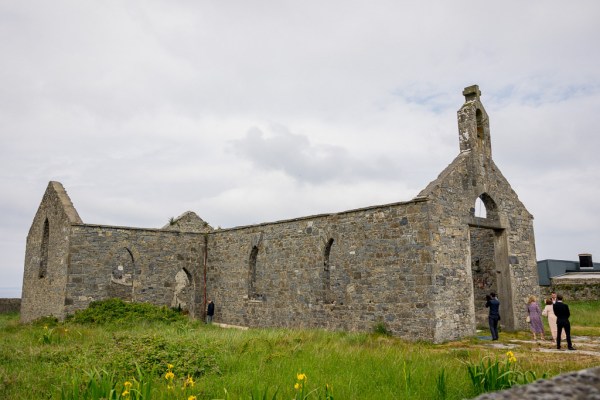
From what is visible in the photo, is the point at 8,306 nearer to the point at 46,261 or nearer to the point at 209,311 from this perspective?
the point at 46,261

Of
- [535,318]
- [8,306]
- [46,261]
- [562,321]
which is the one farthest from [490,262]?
[8,306]

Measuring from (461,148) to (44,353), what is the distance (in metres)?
12.7

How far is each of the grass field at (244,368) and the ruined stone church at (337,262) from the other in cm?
207

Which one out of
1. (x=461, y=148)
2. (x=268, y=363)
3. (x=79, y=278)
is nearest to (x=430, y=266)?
(x=461, y=148)

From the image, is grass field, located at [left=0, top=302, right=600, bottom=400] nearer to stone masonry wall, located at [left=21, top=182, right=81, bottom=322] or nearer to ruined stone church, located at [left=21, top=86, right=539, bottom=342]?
ruined stone church, located at [left=21, top=86, right=539, bottom=342]

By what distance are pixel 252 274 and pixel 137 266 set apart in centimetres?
476

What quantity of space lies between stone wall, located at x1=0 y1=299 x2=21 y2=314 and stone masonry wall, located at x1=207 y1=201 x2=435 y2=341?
16.9 m

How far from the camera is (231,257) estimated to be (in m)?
19.5

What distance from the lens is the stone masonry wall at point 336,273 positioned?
1305 centimetres

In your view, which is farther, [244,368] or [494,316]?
[494,316]

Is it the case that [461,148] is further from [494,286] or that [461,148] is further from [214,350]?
[214,350]

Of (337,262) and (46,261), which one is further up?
(46,261)

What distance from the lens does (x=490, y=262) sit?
18.2m

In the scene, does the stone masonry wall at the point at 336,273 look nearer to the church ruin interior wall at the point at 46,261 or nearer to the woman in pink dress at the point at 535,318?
the woman in pink dress at the point at 535,318
